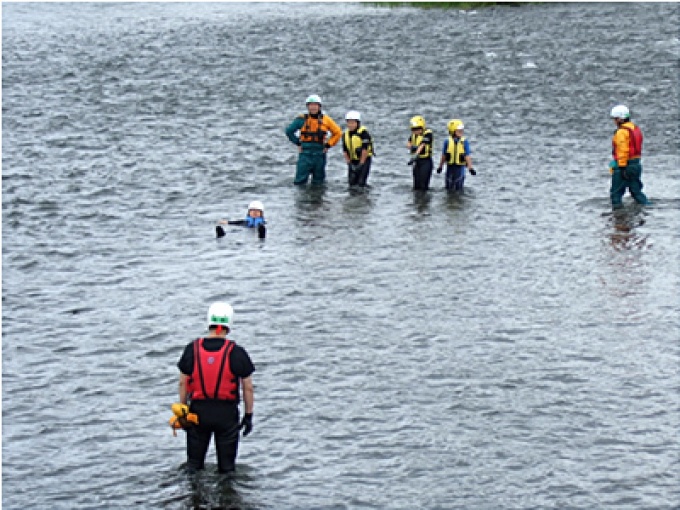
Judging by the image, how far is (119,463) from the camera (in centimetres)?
1507

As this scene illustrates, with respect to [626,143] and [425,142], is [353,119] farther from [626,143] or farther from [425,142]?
[626,143]

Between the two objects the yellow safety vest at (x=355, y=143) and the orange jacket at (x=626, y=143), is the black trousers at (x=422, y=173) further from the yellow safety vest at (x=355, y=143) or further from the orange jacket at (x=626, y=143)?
the orange jacket at (x=626, y=143)

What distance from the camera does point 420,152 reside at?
28.7 m

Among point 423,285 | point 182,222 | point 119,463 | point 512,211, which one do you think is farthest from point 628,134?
point 119,463

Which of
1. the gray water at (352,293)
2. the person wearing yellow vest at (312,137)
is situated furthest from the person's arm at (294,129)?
the gray water at (352,293)

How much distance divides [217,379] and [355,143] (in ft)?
53.3

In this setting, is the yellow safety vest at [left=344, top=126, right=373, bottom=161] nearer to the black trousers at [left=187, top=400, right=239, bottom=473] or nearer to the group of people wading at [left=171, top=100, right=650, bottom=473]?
the group of people wading at [left=171, top=100, right=650, bottom=473]

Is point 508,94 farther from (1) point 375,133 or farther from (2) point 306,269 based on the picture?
(2) point 306,269

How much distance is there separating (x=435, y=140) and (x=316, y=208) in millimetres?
9023

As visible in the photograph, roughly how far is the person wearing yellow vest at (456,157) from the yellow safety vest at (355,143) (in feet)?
6.09

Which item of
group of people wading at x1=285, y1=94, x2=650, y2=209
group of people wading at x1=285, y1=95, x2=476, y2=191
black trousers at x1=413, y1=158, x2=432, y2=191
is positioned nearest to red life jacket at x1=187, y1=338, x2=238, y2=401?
group of people wading at x1=285, y1=94, x2=650, y2=209

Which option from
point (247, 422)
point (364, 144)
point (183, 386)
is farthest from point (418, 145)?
point (183, 386)

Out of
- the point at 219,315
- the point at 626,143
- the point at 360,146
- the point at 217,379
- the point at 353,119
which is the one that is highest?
the point at 353,119

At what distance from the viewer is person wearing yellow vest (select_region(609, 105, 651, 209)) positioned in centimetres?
2592
